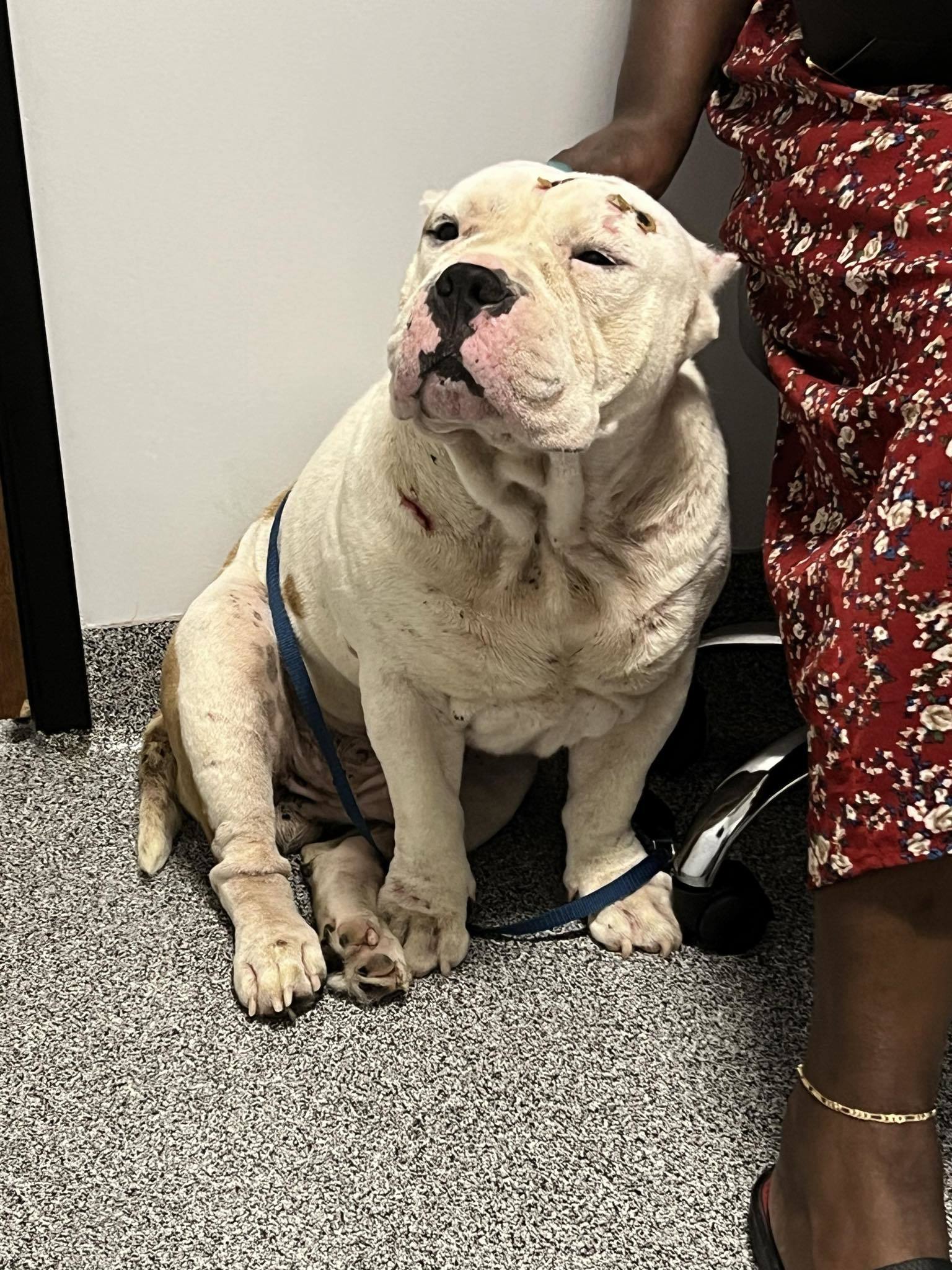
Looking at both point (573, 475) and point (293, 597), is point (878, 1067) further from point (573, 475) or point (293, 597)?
point (293, 597)

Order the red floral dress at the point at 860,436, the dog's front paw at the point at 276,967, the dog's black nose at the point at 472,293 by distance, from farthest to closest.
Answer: the dog's front paw at the point at 276,967 → the dog's black nose at the point at 472,293 → the red floral dress at the point at 860,436

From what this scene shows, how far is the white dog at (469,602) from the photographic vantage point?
91cm

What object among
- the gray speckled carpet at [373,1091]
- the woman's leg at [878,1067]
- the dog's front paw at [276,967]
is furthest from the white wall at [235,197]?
the woman's leg at [878,1067]

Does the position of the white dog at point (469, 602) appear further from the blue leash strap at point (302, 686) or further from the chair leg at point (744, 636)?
the chair leg at point (744, 636)

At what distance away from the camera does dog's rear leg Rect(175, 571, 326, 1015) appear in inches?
44.0

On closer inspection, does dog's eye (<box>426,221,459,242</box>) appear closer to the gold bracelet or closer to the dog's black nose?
the dog's black nose

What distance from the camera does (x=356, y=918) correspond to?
1.15m

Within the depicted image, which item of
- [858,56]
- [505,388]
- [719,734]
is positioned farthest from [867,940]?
[719,734]

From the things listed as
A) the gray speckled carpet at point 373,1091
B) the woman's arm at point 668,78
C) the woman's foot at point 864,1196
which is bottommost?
the gray speckled carpet at point 373,1091

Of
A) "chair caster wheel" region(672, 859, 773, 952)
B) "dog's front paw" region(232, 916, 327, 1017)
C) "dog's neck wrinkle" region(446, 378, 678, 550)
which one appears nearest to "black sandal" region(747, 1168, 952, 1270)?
"chair caster wheel" region(672, 859, 773, 952)

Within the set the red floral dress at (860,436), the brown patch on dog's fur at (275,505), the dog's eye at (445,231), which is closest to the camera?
the red floral dress at (860,436)

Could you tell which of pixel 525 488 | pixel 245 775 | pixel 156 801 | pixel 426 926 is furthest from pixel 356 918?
pixel 525 488

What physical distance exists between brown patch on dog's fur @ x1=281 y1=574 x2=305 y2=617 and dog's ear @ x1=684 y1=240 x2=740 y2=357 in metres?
0.47

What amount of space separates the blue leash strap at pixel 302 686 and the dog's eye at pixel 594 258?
0.49 m
